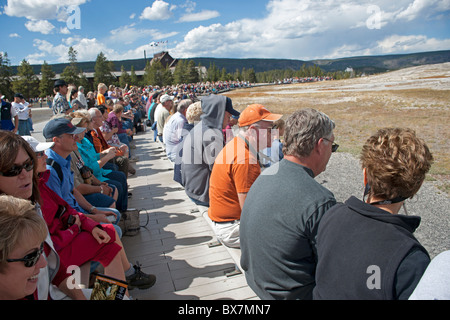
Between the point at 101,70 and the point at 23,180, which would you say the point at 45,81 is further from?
the point at 23,180

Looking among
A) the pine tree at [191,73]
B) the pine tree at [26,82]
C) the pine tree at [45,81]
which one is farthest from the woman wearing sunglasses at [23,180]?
the pine tree at [191,73]

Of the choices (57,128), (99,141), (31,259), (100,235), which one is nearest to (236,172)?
(100,235)

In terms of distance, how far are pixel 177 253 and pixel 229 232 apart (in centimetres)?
80

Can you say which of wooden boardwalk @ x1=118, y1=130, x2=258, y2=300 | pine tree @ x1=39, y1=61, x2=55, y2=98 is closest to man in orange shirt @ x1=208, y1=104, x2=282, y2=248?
wooden boardwalk @ x1=118, y1=130, x2=258, y2=300

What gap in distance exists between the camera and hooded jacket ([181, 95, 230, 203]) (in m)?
3.49

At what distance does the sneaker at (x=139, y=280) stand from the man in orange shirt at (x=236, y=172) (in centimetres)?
71

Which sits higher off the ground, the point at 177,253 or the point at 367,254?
the point at 367,254

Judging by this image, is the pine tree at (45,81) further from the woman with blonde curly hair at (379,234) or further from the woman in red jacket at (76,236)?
the woman with blonde curly hair at (379,234)

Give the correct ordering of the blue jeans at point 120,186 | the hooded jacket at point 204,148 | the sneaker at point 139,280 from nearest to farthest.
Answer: the sneaker at point 139,280 → the hooded jacket at point 204,148 → the blue jeans at point 120,186

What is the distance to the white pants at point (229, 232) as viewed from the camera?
8.95ft

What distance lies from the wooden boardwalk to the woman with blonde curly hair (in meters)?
1.31

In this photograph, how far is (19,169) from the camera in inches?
79.6
